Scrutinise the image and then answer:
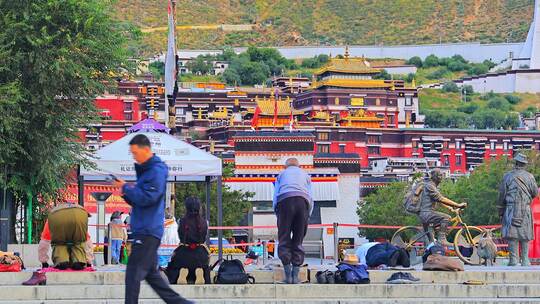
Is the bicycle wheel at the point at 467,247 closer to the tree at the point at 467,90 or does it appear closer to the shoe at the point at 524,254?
the shoe at the point at 524,254

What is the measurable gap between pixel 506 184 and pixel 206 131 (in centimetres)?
10767

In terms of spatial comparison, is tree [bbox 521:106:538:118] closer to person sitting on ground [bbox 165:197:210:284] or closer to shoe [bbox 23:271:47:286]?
person sitting on ground [bbox 165:197:210:284]

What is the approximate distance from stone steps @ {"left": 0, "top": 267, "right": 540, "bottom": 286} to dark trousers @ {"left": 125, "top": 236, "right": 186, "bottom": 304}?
12.8 feet

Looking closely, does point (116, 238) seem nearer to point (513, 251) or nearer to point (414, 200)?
point (414, 200)

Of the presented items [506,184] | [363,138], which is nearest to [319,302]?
[506,184]

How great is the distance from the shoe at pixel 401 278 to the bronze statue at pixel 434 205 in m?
4.65

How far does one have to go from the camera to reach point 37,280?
1873 centimetres

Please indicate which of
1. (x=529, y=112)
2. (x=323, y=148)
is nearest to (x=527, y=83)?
(x=529, y=112)

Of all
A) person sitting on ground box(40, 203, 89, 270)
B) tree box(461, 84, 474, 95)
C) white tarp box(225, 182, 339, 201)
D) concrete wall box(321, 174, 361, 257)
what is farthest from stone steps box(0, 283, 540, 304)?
tree box(461, 84, 474, 95)

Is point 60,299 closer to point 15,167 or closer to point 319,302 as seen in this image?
point 319,302

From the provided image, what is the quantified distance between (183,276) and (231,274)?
0.61 metres

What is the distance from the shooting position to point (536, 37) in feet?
655

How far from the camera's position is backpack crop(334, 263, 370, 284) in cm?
1892

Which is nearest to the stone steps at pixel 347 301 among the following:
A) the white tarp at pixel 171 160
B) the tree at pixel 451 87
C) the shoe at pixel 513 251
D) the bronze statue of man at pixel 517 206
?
the bronze statue of man at pixel 517 206
